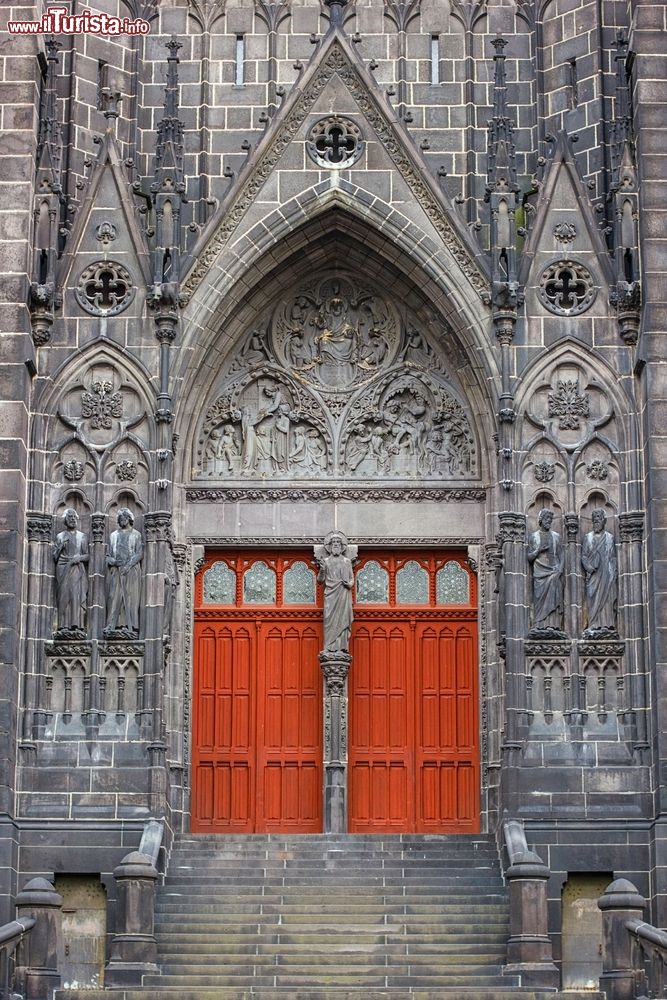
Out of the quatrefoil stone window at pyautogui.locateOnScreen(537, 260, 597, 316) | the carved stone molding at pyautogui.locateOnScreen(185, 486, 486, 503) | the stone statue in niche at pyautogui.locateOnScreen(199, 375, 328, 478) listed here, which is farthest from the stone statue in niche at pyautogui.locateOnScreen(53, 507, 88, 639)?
the quatrefoil stone window at pyautogui.locateOnScreen(537, 260, 597, 316)

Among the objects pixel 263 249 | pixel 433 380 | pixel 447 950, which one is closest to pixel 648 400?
pixel 433 380

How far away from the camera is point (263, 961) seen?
23.0 m

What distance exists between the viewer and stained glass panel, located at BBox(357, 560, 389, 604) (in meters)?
27.8

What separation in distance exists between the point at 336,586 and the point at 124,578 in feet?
9.48

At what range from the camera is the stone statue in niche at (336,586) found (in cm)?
2702

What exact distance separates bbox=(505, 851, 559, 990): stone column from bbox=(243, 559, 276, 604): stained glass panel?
586 cm

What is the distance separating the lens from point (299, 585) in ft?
91.2

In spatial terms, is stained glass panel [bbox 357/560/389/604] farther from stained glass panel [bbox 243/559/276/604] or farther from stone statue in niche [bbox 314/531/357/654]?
stained glass panel [bbox 243/559/276/604]

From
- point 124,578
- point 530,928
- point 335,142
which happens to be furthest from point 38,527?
point 530,928

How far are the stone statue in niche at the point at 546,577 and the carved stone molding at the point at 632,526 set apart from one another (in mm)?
854

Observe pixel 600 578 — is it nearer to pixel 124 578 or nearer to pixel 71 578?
pixel 124 578

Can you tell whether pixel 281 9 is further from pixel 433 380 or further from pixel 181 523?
pixel 181 523

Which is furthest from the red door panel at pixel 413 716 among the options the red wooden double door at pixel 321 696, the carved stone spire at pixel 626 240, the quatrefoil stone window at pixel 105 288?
the quatrefoil stone window at pixel 105 288

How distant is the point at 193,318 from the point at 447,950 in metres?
9.24
